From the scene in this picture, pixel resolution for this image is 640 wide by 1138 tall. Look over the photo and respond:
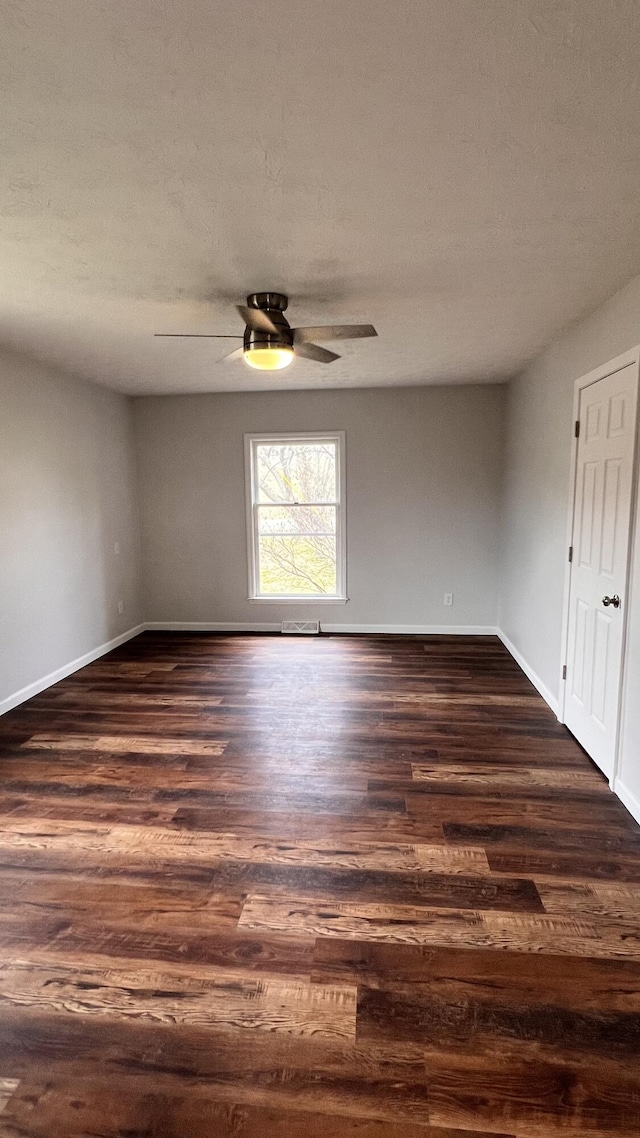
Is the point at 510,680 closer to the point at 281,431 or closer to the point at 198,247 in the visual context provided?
the point at 281,431

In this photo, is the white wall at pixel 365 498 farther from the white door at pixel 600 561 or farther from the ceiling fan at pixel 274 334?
the ceiling fan at pixel 274 334

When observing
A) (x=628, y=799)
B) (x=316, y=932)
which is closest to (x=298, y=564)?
(x=628, y=799)

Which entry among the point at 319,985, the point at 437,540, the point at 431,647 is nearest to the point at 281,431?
the point at 437,540

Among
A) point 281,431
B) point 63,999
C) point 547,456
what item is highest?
point 281,431

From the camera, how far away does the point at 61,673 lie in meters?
4.40

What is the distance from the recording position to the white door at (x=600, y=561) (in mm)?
2656

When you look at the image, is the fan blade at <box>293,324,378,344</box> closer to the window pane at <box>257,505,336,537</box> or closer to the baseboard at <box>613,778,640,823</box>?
the baseboard at <box>613,778,640,823</box>

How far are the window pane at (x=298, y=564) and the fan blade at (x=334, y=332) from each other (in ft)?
9.89

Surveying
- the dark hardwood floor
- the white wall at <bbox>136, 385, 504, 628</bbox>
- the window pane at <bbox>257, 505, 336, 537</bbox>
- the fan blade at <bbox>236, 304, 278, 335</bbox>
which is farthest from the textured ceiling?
the window pane at <bbox>257, 505, 336, 537</bbox>

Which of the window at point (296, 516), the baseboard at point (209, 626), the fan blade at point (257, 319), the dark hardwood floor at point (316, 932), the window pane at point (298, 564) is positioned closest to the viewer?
the dark hardwood floor at point (316, 932)

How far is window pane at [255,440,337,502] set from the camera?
217 inches

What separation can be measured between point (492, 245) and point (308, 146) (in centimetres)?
95

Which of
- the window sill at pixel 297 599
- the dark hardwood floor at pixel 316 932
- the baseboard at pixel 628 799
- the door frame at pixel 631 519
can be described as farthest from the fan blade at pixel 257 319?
the window sill at pixel 297 599

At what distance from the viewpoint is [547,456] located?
3852 millimetres
